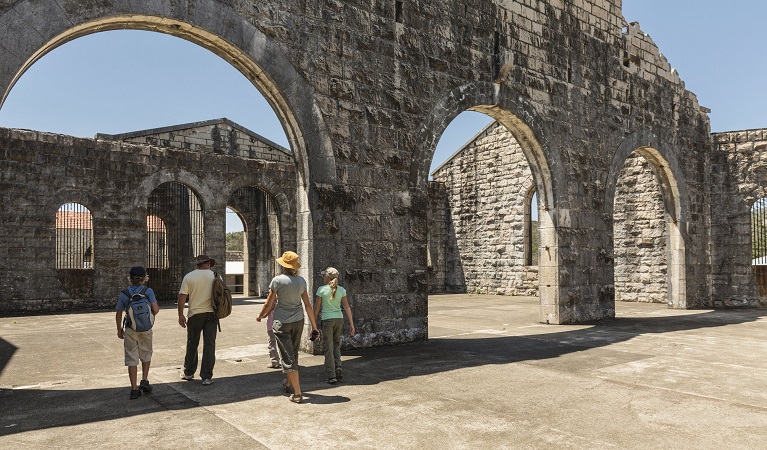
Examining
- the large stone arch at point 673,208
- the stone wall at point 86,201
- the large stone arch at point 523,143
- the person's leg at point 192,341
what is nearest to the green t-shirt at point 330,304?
the person's leg at point 192,341

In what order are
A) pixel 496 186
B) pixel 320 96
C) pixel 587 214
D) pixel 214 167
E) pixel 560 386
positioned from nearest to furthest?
pixel 560 386 < pixel 320 96 < pixel 587 214 < pixel 214 167 < pixel 496 186

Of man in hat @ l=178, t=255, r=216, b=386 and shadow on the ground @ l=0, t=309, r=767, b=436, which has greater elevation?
man in hat @ l=178, t=255, r=216, b=386

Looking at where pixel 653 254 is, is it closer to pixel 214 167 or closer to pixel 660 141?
Answer: pixel 660 141

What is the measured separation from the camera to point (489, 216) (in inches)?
752

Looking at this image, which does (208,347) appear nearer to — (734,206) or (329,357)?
(329,357)

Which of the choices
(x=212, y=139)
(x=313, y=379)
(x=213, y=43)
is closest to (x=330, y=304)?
(x=313, y=379)

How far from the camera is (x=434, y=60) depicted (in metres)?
8.22

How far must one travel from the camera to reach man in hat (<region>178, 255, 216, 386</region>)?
17.6 ft

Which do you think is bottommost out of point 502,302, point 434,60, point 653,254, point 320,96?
point 502,302

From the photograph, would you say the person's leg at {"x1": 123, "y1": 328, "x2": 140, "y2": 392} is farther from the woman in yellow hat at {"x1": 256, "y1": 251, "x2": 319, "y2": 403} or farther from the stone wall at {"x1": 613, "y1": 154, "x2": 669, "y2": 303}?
the stone wall at {"x1": 613, "y1": 154, "x2": 669, "y2": 303}

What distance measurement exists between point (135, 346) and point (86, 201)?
38.2 ft

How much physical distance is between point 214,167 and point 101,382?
12.3 meters

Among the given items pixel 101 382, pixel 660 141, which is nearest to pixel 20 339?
pixel 101 382

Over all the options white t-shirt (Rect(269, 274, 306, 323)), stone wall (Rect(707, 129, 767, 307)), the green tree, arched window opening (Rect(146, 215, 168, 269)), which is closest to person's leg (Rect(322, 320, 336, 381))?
white t-shirt (Rect(269, 274, 306, 323))
